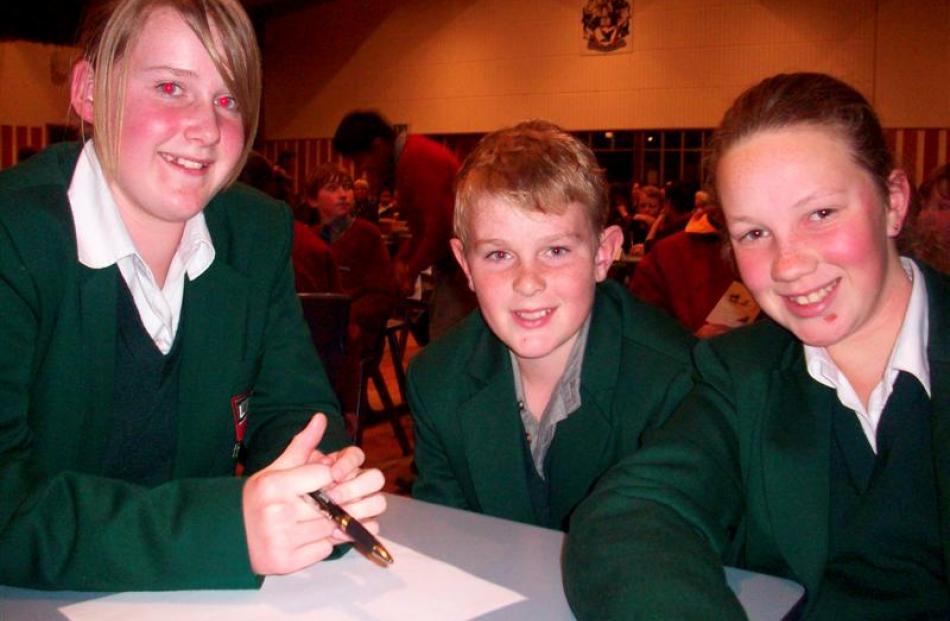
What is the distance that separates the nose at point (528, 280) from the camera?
161cm

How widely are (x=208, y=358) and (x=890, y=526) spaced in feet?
3.48

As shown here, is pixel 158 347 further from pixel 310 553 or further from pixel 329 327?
pixel 329 327

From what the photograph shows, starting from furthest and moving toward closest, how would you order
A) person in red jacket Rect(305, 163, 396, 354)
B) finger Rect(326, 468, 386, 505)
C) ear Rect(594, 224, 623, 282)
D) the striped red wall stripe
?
the striped red wall stripe
person in red jacket Rect(305, 163, 396, 354)
ear Rect(594, 224, 623, 282)
finger Rect(326, 468, 386, 505)

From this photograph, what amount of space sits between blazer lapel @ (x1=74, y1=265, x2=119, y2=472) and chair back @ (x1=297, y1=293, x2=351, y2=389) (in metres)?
1.00

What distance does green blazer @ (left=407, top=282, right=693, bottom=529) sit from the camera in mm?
1609

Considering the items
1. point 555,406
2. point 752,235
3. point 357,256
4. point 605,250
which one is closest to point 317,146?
point 357,256

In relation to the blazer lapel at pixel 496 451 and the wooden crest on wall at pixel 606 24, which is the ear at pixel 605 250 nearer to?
the blazer lapel at pixel 496 451

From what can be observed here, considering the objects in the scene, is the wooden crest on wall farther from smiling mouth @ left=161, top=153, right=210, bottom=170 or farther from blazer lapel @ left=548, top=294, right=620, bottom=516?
smiling mouth @ left=161, top=153, right=210, bottom=170

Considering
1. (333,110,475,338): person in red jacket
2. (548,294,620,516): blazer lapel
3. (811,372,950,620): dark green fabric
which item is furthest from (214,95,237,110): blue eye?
(333,110,475,338): person in red jacket

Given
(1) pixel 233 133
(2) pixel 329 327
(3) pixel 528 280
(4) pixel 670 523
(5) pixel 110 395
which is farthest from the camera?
(2) pixel 329 327

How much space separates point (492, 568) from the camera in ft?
3.50

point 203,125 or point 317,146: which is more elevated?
point 317,146

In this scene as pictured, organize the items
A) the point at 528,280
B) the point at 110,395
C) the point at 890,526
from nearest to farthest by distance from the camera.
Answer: the point at 890,526 → the point at 110,395 → the point at 528,280

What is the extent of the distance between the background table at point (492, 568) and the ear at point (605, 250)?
0.67 meters
